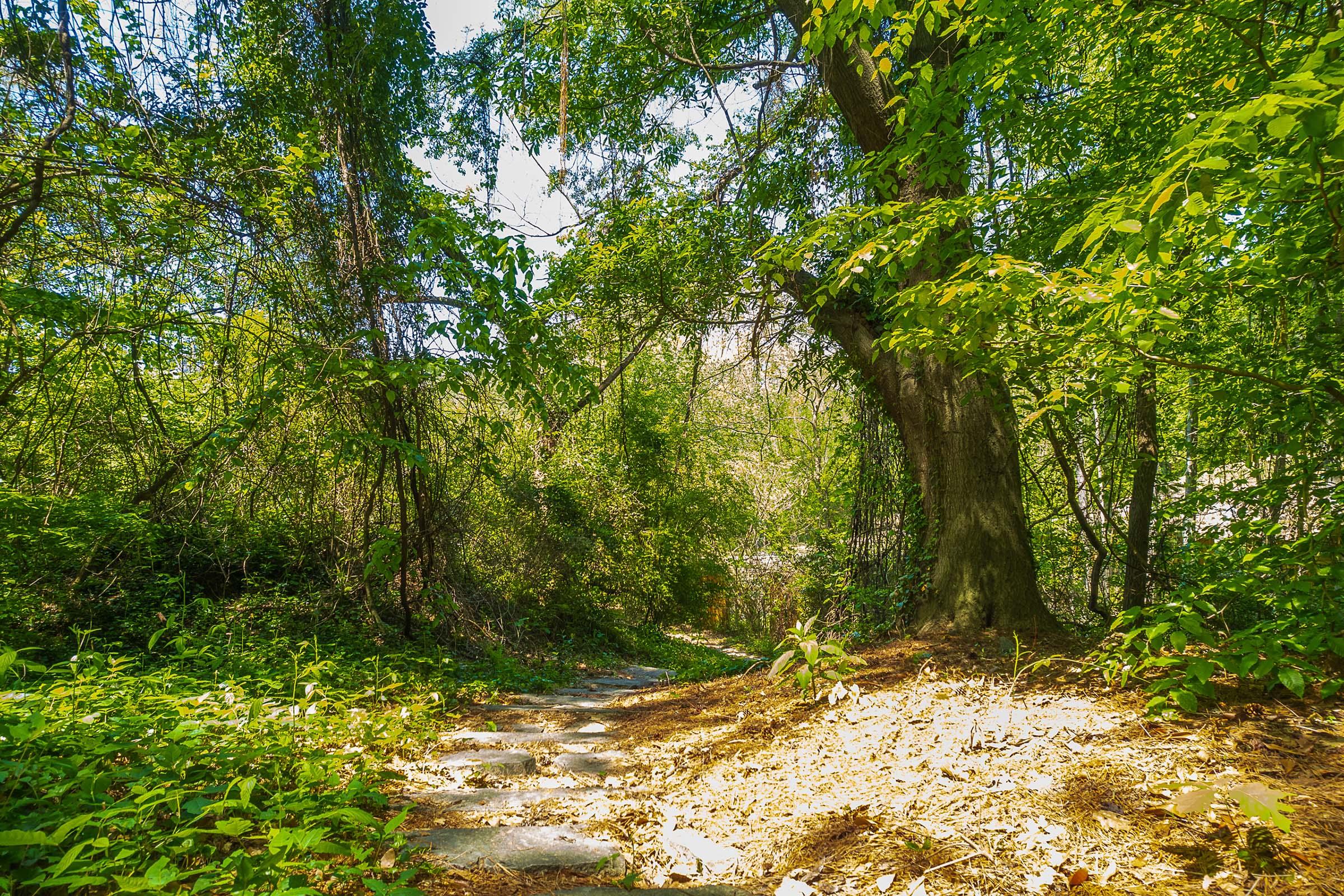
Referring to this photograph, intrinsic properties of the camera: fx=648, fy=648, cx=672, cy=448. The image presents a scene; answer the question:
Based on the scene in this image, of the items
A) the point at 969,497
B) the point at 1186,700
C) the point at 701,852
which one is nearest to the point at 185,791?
the point at 701,852

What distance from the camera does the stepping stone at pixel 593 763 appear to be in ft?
9.35

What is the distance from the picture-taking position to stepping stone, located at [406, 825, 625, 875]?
182cm

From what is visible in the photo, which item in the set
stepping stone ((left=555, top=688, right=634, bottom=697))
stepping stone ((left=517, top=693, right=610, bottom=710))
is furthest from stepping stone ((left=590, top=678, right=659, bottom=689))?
stepping stone ((left=517, top=693, right=610, bottom=710))

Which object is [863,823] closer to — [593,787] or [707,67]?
[593,787]

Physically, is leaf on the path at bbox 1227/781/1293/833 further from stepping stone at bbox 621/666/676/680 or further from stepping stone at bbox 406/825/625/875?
stepping stone at bbox 621/666/676/680

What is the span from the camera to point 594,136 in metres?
6.42

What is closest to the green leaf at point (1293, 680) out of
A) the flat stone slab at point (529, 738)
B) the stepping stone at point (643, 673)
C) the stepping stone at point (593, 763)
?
the stepping stone at point (593, 763)

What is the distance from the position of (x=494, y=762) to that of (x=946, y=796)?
1840mm

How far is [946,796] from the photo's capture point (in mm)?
2068

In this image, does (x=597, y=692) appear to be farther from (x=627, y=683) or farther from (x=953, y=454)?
(x=953, y=454)

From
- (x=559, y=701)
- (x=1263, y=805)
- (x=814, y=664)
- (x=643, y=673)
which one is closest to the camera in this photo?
(x=1263, y=805)

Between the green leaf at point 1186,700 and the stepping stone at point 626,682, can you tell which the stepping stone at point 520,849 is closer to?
the green leaf at point 1186,700

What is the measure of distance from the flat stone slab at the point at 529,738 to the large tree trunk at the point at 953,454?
218 centimetres

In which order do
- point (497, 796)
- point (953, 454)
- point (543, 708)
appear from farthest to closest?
1. point (543, 708)
2. point (953, 454)
3. point (497, 796)
